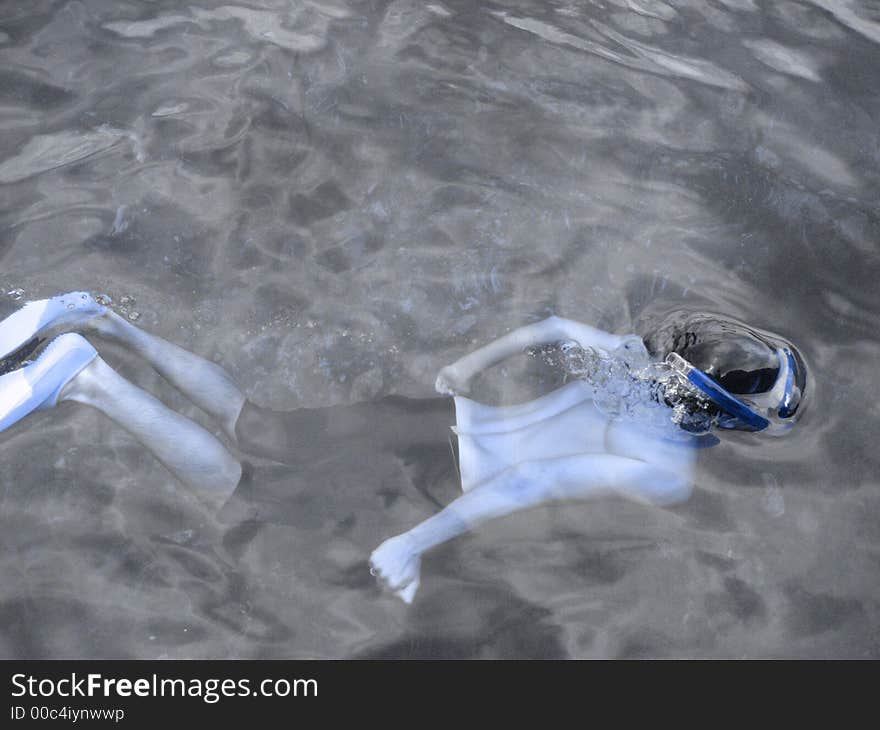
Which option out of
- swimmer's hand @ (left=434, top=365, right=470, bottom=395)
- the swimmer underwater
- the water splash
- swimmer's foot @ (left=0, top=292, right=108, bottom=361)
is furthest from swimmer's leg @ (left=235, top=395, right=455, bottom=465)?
swimmer's foot @ (left=0, top=292, right=108, bottom=361)

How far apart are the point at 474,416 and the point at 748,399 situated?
1.14m

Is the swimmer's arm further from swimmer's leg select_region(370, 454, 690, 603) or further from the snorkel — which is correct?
swimmer's leg select_region(370, 454, 690, 603)

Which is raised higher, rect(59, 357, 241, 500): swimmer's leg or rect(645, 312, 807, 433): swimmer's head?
rect(645, 312, 807, 433): swimmer's head

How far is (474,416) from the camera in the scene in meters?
3.73

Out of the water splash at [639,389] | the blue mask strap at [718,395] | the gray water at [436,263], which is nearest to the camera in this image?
the blue mask strap at [718,395]

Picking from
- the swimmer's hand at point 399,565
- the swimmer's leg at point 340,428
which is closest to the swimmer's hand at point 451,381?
the swimmer's leg at point 340,428

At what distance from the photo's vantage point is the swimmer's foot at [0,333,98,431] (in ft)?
11.4

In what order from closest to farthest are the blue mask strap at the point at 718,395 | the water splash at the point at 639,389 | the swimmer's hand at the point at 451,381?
the blue mask strap at the point at 718,395
the water splash at the point at 639,389
the swimmer's hand at the point at 451,381

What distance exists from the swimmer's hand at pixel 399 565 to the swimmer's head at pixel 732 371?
129 cm

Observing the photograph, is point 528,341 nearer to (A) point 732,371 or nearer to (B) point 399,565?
(A) point 732,371

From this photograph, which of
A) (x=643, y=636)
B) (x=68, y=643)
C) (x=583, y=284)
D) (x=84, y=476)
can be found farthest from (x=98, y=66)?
(x=643, y=636)

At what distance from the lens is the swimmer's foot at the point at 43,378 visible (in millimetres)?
3469

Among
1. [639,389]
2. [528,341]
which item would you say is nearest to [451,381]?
[528,341]

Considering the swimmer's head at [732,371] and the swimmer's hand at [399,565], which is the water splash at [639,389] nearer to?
the swimmer's head at [732,371]
